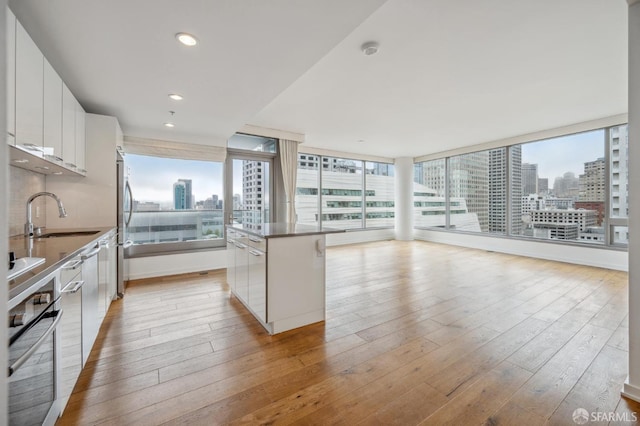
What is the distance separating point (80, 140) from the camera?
9.31 ft

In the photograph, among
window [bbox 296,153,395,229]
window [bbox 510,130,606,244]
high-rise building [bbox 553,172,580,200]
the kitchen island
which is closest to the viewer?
the kitchen island

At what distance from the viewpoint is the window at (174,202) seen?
4.36 metres

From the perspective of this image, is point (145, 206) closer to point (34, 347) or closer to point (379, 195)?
point (34, 347)

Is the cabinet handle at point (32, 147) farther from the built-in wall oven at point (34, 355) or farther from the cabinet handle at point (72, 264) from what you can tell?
the built-in wall oven at point (34, 355)

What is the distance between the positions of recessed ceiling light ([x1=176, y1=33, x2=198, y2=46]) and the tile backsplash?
6.12ft

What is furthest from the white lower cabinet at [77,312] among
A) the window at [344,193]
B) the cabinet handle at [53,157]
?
the window at [344,193]

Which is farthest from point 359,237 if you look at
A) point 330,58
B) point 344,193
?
point 330,58

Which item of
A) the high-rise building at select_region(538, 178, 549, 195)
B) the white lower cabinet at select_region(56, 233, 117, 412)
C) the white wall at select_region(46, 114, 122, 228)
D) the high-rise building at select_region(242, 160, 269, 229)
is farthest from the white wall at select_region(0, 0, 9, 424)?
the high-rise building at select_region(538, 178, 549, 195)

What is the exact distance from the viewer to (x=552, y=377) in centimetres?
180

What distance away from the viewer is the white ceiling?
1.68m

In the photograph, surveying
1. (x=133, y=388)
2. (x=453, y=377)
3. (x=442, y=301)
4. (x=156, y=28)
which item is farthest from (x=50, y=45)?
(x=442, y=301)

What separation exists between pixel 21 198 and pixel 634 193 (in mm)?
4649

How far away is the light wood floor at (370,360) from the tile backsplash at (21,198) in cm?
117

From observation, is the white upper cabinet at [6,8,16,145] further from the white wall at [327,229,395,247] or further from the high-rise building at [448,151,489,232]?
the high-rise building at [448,151,489,232]
